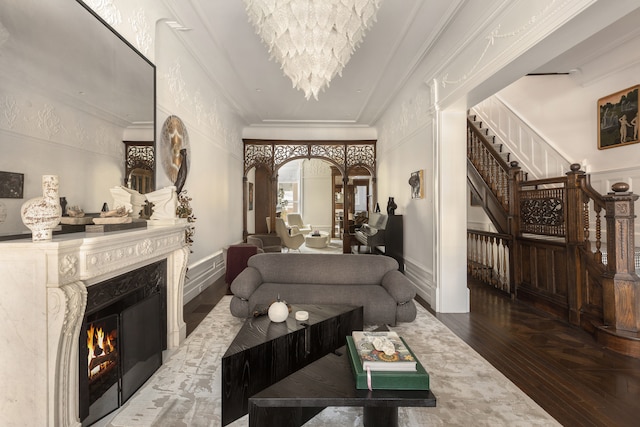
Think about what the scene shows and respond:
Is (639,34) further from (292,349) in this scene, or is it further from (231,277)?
(231,277)

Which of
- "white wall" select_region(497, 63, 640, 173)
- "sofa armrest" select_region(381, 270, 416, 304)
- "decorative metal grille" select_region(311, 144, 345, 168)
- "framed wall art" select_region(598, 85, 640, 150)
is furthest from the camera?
"decorative metal grille" select_region(311, 144, 345, 168)

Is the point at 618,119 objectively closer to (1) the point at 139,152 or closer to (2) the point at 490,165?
(2) the point at 490,165

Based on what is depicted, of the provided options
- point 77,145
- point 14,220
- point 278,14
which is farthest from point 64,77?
point 278,14

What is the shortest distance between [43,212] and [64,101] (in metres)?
0.83

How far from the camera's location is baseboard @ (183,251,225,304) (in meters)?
4.36

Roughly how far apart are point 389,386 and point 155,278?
7.09ft

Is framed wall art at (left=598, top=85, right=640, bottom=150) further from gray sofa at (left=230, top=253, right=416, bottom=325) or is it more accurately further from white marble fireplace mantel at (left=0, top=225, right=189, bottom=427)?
white marble fireplace mantel at (left=0, top=225, right=189, bottom=427)

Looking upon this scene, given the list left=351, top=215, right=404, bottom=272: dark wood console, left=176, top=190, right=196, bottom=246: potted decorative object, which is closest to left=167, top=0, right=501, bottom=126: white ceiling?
left=176, top=190, right=196, bottom=246: potted decorative object

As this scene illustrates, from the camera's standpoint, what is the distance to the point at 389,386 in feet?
4.90

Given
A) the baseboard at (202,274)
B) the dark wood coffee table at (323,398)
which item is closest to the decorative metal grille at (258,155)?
the baseboard at (202,274)

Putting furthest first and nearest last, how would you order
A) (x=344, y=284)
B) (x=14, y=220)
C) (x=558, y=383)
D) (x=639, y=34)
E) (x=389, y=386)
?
(x=639, y=34) < (x=344, y=284) < (x=558, y=383) < (x=14, y=220) < (x=389, y=386)

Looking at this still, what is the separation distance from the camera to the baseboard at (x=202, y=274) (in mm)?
4363

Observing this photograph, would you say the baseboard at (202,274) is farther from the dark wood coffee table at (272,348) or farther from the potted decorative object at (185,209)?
the dark wood coffee table at (272,348)

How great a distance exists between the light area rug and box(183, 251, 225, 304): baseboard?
4.84 ft
